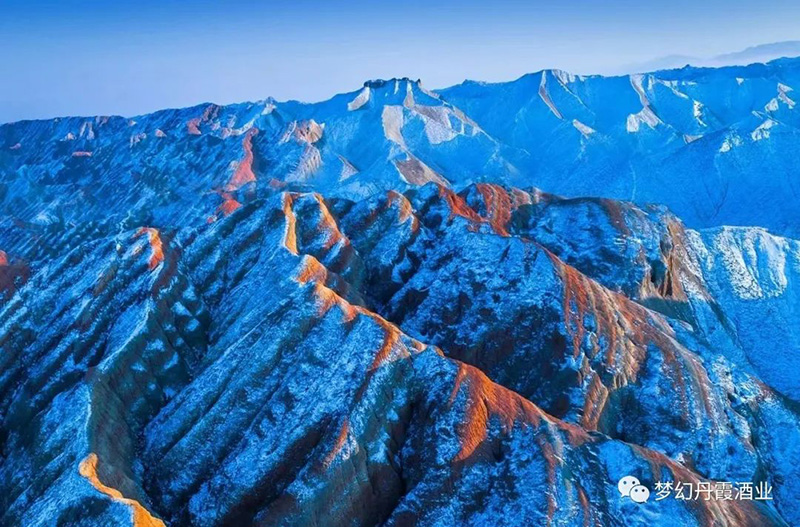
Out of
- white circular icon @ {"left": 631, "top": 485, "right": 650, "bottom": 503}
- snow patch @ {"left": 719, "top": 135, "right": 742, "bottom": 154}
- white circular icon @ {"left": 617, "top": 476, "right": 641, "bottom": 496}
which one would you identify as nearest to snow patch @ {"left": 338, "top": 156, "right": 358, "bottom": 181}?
snow patch @ {"left": 719, "top": 135, "right": 742, "bottom": 154}

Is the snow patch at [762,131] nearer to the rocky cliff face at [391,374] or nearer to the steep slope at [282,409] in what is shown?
the rocky cliff face at [391,374]

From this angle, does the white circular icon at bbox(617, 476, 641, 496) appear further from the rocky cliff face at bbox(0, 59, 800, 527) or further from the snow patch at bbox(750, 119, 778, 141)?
the snow patch at bbox(750, 119, 778, 141)

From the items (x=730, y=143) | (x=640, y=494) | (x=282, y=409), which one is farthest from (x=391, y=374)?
(x=730, y=143)

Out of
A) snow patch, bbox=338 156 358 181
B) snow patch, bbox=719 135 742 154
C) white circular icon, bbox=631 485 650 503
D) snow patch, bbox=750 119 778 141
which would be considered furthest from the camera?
snow patch, bbox=338 156 358 181

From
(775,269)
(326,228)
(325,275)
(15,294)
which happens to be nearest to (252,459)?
(325,275)

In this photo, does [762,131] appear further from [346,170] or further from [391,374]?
[391,374]

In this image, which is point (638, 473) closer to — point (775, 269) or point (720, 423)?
point (720, 423)
